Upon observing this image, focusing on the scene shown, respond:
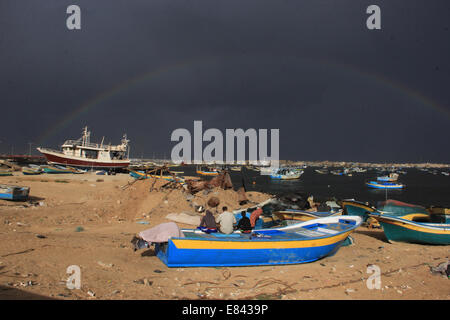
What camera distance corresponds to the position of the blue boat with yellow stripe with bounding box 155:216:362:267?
8008mm

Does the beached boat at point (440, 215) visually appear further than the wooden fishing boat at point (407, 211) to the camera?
Yes

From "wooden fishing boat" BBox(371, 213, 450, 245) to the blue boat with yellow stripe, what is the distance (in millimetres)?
4606

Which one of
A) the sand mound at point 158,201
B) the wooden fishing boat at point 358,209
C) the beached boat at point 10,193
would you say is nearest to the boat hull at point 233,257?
the sand mound at point 158,201

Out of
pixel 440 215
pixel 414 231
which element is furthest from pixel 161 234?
pixel 440 215

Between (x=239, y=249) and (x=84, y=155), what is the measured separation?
55671 mm

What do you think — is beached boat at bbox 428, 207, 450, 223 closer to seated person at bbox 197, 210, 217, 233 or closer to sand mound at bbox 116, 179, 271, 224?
sand mound at bbox 116, 179, 271, 224

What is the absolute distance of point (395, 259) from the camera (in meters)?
10.6

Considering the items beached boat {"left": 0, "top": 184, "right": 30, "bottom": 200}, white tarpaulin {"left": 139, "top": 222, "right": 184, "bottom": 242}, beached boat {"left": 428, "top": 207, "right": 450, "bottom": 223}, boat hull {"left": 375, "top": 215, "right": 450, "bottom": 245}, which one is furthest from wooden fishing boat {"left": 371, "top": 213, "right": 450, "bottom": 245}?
beached boat {"left": 0, "top": 184, "right": 30, "bottom": 200}

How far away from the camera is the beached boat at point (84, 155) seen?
54688 mm

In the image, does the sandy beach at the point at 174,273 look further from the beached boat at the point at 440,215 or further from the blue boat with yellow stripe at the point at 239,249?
the beached boat at the point at 440,215

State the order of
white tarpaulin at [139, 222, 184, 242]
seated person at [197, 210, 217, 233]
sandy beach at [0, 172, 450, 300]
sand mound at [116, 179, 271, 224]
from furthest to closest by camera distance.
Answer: sand mound at [116, 179, 271, 224] < seated person at [197, 210, 217, 233] < white tarpaulin at [139, 222, 184, 242] < sandy beach at [0, 172, 450, 300]

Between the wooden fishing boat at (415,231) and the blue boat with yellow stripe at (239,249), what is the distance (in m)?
4.61
